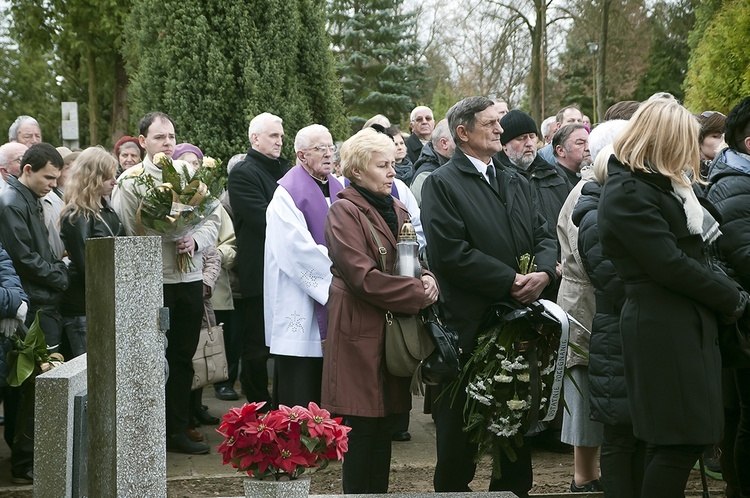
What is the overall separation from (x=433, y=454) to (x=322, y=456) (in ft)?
11.0

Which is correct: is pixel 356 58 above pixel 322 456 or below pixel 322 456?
above

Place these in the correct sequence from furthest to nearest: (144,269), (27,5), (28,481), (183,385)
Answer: (27,5) < (183,385) < (28,481) < (144,269)

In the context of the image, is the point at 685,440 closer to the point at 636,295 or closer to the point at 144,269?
the point at 636,295

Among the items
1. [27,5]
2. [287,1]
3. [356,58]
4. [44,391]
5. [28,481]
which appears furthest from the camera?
[356,58]

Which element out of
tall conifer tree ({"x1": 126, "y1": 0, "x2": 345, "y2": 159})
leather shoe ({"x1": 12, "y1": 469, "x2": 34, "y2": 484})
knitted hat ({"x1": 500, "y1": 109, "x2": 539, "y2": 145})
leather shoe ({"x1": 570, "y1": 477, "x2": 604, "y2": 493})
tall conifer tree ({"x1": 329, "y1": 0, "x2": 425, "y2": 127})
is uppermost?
tall conifer tree ({"x1": 329, "y1": 0, "x2": 425, "y2": 127})

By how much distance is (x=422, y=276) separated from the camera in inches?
204

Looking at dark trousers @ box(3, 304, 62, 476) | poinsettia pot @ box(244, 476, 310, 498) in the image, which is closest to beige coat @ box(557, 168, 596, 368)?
poinsettia pot @ box(244, 476, 310, 498)

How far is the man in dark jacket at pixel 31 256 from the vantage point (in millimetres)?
6371

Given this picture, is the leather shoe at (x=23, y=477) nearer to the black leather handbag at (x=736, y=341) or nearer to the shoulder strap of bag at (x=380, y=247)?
the shoulder strap of bag at (x=380, y=247)

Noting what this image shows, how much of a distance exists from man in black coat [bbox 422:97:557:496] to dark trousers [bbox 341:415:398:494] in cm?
36

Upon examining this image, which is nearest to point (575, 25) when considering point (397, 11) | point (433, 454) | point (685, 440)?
point (397, 11)

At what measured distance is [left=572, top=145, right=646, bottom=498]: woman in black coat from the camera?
4930 millimetres

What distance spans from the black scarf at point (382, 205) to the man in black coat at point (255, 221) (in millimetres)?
2591

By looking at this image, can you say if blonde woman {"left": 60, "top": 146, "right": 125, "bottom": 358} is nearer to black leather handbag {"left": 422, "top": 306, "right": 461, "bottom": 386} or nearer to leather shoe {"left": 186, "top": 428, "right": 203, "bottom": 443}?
leather shoe {"left": 186, "top": 428, "right": 203, "bottom": 443}
